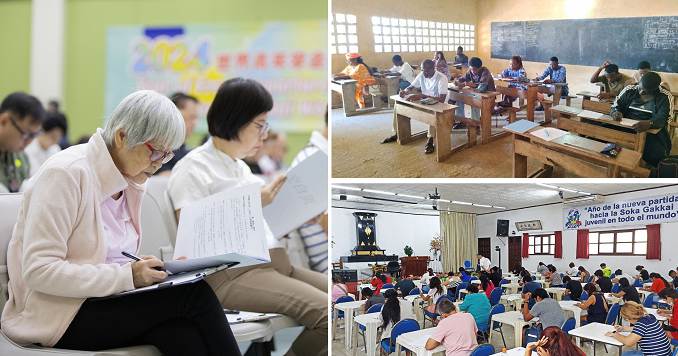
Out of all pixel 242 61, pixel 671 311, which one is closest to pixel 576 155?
pixel 671 311

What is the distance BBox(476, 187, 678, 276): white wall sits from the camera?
1.44m

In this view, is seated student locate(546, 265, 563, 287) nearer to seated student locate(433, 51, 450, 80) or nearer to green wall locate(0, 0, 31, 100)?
seated student locate(433, 51, 450, 80)

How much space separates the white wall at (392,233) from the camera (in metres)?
1.52

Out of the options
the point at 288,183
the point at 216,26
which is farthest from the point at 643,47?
the point at 216,26

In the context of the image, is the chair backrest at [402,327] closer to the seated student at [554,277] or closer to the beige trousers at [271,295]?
the seated student at [554,277]

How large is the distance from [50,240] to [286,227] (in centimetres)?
92

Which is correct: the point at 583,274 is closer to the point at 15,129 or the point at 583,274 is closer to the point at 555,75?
the point at 555,75

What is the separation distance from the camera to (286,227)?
219 cm

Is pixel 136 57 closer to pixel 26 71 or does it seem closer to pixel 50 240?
pixel 26 71

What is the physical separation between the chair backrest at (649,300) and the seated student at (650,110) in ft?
0.93

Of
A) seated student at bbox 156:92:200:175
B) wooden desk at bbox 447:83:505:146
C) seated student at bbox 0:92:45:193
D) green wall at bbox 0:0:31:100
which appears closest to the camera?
wooden desk at bbox 447:83:505:146

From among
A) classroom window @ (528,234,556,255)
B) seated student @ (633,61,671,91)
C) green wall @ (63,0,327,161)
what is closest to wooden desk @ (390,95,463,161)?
classroom window @ (528,234,556,255)

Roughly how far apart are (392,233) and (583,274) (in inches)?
17.0

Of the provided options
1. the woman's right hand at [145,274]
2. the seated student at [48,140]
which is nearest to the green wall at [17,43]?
the seated student at [48,140]
